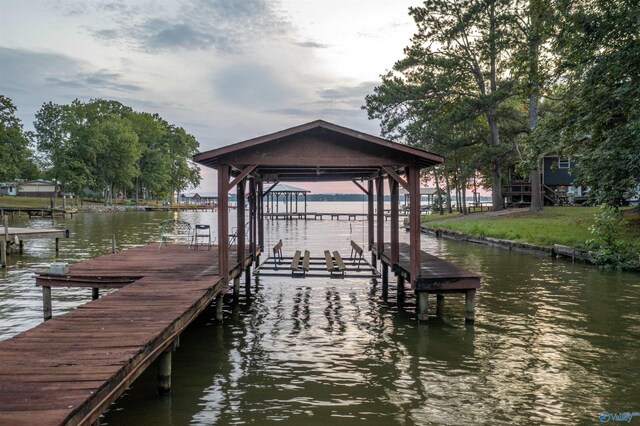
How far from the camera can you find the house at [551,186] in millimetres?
46250

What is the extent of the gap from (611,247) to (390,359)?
15.9 m

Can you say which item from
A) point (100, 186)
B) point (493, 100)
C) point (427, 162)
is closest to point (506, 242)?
point (493, 100)

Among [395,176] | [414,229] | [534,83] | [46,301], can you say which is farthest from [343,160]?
[534,83]

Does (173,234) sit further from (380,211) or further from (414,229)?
(414,229)

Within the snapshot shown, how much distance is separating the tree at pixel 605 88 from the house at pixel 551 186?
91.0 feet

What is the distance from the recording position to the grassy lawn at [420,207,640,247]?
79.2 feet

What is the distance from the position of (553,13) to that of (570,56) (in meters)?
2.35

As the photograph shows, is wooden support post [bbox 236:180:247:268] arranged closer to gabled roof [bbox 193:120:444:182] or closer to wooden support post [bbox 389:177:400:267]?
gabled roof [bbox 193:120:444:182]

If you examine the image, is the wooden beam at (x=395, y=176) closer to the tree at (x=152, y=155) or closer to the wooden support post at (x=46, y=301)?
the wooden support post at (x=46, y=301)

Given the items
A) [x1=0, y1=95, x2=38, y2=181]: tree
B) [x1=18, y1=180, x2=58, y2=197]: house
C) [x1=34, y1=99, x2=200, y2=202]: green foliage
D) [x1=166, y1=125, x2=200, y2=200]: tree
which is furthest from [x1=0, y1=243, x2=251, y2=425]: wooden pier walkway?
[x1=18, y1=180, x2=58, y2=197]: house

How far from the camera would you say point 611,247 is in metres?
19.9

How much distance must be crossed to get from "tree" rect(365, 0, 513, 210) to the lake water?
2419 cm

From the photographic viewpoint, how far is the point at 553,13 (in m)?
19.1

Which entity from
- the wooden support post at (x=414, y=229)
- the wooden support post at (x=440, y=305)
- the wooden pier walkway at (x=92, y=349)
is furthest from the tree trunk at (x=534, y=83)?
the wooden pier walkway at (x=92, y=349)
